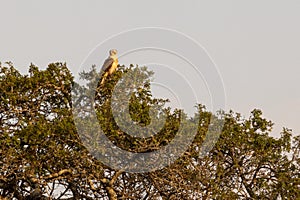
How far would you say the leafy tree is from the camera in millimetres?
22094

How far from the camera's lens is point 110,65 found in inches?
945

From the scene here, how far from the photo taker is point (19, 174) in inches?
882

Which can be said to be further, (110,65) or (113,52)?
(113,52)

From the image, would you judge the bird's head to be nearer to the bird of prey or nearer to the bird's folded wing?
the bird of prey

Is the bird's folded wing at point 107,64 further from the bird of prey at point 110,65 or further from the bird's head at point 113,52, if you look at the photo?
the bird's head at point 113,52

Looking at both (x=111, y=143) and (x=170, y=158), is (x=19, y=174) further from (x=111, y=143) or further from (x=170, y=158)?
(x=170, y=158)

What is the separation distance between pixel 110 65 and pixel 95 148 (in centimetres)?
370

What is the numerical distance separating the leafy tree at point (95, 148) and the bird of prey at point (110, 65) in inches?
10.4

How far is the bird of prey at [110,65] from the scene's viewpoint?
2381cm

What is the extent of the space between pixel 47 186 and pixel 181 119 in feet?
17.6

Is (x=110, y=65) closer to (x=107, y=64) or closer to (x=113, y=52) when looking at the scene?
(x=107, y=64)

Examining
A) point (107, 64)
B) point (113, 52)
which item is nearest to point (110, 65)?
point (107, 64)

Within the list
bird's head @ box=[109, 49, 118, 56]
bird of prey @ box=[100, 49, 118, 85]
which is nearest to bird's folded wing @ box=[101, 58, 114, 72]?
bird of prey @ box=[100, 49, 118, 85]

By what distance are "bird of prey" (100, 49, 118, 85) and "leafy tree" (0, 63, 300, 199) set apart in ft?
0.87
